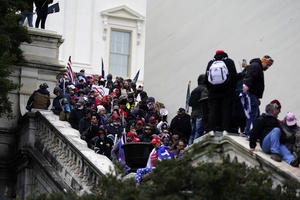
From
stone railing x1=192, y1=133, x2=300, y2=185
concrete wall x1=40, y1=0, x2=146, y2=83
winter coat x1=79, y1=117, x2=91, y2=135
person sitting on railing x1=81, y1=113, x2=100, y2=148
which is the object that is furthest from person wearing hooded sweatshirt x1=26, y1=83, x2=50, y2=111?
concrete wall x1=40, y1=0, x2=146, y2=83

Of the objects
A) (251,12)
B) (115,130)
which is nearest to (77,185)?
(115,130)

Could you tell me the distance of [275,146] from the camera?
1199cm

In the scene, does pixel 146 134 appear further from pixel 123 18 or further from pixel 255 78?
pixel 123 18

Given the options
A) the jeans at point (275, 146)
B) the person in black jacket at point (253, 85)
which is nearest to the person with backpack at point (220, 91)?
the person in black jacket at point (253, 85)

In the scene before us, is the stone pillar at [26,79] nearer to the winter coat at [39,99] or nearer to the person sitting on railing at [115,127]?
the winter coat at [39,99]

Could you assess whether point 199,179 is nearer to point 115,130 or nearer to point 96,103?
point 115,130

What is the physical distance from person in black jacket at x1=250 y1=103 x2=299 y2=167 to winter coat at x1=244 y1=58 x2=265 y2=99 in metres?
1.11

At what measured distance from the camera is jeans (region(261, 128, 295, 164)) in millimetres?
11953

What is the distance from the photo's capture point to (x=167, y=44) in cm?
3038

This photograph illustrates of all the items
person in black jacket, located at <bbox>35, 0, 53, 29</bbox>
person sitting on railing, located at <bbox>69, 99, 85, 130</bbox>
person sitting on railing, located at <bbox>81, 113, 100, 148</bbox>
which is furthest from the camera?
person in black jacket, located at <bbox>35, 0, 53, 29</bbox>

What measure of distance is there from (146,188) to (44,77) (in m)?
12.6

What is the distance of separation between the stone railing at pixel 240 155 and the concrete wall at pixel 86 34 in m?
33.6

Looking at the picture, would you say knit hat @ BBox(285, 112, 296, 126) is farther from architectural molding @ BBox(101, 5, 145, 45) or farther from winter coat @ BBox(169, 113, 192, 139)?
architectural molding @ BBox(101, 5, 145, 45)

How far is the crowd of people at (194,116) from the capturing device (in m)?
12.6
